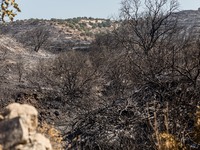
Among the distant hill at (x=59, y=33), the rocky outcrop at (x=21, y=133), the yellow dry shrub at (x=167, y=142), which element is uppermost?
the rocky outcrop at (x=21, y=133)

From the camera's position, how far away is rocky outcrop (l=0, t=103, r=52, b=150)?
346 centimetres

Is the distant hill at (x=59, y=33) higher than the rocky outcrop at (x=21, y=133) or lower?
lower

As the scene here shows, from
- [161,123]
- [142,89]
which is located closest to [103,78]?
[142,89]

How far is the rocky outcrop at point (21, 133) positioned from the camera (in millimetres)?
3457

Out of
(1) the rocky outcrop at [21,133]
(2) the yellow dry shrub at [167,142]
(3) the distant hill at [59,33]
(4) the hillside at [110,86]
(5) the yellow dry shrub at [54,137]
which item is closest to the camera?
(1) the rocky outcrop at [21,133]

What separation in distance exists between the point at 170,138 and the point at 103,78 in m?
26.8

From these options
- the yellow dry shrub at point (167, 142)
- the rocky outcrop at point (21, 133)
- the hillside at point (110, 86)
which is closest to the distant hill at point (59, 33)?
the hillside at point (110, 86)

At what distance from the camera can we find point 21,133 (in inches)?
136

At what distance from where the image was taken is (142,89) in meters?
9.56

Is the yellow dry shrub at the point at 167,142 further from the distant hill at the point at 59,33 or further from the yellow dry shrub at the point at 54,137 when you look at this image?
the distant hill at the point at 59,33

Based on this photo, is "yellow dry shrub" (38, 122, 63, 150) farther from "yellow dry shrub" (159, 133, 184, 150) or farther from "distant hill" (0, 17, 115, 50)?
"distant hill" (0, 17, 115, 50)

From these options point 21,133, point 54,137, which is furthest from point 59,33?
point 21,133

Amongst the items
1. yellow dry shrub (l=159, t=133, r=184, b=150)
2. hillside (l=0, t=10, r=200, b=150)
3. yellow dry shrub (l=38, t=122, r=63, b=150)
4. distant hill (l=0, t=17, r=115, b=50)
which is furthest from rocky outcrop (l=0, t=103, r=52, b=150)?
distant hill (l=0, t=17, r=115, b=50)

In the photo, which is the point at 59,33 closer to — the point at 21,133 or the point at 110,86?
the point at 110,86
